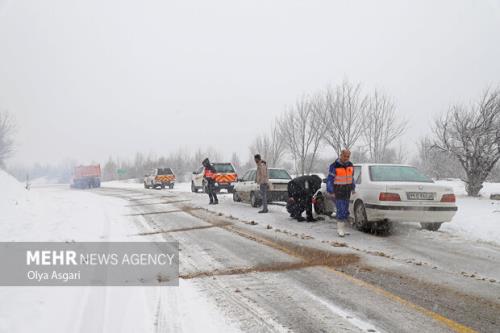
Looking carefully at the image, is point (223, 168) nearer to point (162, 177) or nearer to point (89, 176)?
point (162, 177)

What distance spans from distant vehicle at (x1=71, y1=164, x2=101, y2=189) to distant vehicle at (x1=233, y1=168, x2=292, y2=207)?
3113cm

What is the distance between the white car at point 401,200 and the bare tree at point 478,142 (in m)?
10.7

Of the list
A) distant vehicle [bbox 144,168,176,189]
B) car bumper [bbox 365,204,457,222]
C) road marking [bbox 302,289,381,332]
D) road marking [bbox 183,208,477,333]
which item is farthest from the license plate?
distant vehicle [bbox 144,168,176,189]

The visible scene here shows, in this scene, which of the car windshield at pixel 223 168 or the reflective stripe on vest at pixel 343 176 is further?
the car windshield at pixel 223 168

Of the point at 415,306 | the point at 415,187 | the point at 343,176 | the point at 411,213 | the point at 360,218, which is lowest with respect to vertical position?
the point at 415,306

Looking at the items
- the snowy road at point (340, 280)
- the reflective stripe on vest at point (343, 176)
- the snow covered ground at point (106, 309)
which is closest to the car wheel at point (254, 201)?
the snowy road at point (340, 280)

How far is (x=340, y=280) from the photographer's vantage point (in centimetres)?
468

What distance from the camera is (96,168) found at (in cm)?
4219

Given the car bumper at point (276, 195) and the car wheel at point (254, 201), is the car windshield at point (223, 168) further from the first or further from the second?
the car bumper at point (276, 195)

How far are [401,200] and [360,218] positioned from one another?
3.67ft

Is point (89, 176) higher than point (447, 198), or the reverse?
point (89, 176)

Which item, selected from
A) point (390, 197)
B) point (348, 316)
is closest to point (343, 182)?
point (390, 197)

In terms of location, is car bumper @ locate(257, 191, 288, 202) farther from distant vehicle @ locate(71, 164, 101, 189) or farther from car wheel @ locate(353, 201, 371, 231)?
distant vehicle @ locate(71, 164, 101, 189)

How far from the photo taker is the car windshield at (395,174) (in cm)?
836
